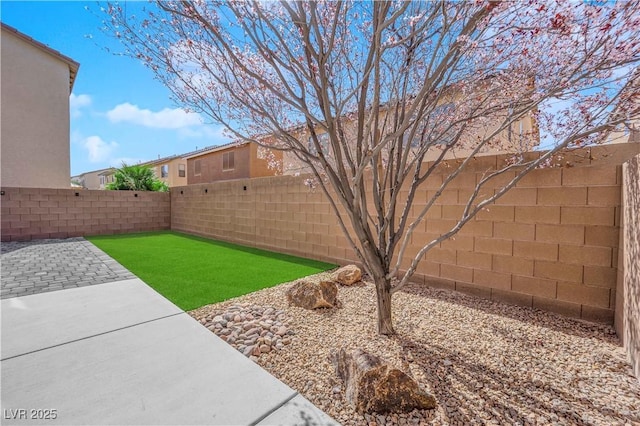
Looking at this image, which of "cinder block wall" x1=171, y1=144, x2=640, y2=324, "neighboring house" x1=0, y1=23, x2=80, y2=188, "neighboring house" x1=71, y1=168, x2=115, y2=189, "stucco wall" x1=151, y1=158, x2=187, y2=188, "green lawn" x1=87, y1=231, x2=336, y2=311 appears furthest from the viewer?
"neighboring house" x1=71, y1=168, x2=115, y2=189

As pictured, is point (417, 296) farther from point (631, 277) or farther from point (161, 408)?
point (161, 408)

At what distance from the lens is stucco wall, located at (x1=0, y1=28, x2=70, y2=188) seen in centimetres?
1113

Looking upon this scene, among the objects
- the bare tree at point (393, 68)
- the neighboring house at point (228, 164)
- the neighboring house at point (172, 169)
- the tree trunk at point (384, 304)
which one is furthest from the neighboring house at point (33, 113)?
the tree trunk at point (384, 304)

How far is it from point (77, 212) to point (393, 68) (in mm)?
13056

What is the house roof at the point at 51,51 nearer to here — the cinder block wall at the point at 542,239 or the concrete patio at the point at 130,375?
the concrete patio at the point at 130,375

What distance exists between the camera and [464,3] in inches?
89.0

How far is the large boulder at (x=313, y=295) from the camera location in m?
3.76

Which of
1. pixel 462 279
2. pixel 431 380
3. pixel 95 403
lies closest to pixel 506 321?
pixel 462 279

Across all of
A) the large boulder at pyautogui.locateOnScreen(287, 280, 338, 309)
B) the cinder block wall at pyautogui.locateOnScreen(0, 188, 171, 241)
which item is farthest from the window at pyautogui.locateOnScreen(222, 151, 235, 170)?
the large boulder at pyautogui.locateOnScreen(287, 280, 338, 309)

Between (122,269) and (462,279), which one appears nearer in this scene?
(462,279)

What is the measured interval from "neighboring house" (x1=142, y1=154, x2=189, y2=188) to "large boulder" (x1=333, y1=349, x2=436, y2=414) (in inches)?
947

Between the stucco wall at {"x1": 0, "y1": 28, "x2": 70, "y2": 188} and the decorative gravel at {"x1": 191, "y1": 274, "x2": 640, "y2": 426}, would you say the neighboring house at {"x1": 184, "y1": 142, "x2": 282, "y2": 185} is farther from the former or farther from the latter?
the decorative gravel at {"x1": 191, "y1": 274, "x2": 640, "y2": 426}

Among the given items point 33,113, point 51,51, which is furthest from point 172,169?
point 33,113

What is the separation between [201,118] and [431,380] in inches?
154
